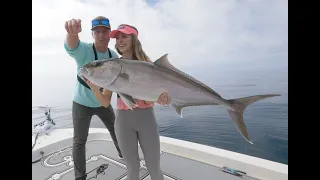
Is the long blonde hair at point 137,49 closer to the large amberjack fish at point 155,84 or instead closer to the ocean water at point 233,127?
the large amberjack fish at point 155,84

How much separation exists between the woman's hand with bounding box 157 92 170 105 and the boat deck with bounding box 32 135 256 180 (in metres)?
1.77

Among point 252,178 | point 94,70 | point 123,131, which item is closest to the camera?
point 94,70

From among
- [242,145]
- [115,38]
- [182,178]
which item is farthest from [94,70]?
[242,145]

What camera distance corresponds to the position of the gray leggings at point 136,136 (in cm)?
179

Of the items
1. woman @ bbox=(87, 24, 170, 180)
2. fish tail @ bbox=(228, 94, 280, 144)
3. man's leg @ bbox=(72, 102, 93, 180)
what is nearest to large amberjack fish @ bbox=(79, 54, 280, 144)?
fish tail @ bbox=(228, 94, 280, 144)

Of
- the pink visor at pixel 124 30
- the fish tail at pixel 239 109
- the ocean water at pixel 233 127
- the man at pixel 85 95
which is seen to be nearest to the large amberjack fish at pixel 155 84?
the fish tail at pixel 239 109

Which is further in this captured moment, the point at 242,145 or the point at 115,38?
the point at 242,145

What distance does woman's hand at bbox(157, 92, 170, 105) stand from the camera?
158 cm

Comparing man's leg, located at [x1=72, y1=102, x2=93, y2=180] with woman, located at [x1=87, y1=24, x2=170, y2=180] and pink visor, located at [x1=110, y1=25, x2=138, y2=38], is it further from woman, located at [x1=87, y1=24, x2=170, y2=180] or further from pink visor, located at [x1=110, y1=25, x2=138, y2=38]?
pink visor, located at [x1=110, y1=25, x2=138, y2=38]
